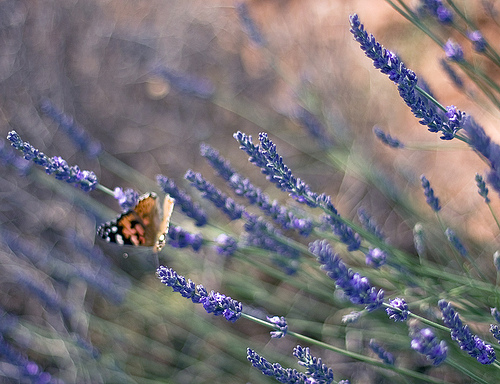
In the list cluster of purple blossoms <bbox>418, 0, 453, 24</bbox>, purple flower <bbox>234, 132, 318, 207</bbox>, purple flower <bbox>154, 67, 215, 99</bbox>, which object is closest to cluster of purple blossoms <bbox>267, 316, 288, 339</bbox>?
purple flower <bbox>234, 132, 318, 207</bbox>

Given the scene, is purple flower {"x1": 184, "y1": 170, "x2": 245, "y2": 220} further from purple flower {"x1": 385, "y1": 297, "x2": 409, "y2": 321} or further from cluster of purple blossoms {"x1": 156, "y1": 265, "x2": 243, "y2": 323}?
purple flower {"x1": 385, "y1": 297, "x2": 409, "y2": 321}

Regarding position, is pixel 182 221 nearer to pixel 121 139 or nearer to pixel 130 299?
pixel 130 299

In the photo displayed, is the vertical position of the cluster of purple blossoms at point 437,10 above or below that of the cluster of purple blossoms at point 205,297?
above

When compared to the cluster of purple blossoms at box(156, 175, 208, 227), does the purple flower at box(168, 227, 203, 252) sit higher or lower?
lower

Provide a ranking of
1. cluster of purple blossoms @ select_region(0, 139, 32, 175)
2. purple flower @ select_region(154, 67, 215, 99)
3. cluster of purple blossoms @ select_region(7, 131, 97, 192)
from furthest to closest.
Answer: purple flower @ select_region(154, 67, 215, 99), cluster of purple blossoms @ select_region(0, 139, 32, 175), cluster of purple blossoms @ select_region(7, 131, 97, 192)

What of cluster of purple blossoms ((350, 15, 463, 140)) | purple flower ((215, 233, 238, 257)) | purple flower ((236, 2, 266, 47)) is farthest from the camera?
purple flower ((236, 2, 266, 47))

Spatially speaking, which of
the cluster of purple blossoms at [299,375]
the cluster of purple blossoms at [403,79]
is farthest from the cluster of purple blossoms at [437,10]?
the cluster of purple blossoms at [299,375]

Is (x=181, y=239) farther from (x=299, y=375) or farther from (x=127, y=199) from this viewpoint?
(x=299, y=375)

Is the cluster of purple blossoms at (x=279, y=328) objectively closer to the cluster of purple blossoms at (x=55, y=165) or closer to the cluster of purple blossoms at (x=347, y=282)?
the cluster of purple blossoms at (x=347, y=282)
